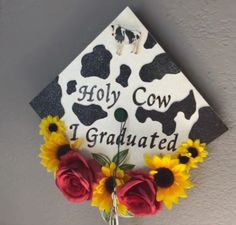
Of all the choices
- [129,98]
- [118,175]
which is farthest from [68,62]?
[118,175]

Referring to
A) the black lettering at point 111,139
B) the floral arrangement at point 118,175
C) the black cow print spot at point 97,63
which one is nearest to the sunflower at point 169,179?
the floral arrangement at point 118,175

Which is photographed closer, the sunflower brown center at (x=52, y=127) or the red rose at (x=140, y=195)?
the red rose at (x=140, y=195)

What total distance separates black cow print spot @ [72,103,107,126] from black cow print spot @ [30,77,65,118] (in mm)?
36

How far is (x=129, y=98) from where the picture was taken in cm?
79

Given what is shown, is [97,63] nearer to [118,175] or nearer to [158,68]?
[158,68]

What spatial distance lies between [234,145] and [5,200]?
1.96ft

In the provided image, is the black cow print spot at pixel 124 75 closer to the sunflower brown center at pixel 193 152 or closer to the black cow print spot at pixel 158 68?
the black cow print spot at pixel 158 68

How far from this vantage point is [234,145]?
751 mm

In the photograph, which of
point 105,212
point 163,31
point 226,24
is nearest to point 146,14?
point 163,31

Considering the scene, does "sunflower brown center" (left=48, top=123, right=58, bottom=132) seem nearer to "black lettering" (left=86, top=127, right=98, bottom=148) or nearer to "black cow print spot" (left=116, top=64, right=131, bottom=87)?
"black lettering" (left=86, top=127, right=98, bottom=148)

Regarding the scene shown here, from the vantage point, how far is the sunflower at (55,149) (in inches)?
31.9

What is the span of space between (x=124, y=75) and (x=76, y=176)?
23 cm

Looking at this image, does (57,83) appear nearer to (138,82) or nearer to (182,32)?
(138,82)

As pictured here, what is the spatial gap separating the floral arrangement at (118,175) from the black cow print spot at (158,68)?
149 millimetres
